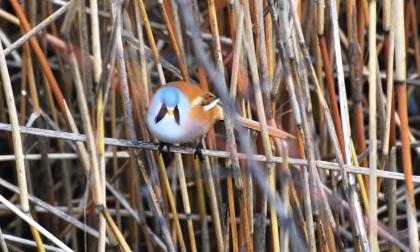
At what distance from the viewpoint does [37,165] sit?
11.9 ft

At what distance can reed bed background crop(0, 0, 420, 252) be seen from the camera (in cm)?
201

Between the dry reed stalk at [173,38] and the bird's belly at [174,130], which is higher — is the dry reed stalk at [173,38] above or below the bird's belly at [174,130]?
above

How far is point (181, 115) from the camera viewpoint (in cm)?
259

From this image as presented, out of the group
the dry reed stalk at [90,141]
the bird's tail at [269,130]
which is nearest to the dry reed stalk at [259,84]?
the bird's tail at [269,130]

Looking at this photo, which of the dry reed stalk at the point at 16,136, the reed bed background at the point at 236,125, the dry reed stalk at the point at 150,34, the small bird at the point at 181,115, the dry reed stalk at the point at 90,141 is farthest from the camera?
the small bird at the point at 181,115

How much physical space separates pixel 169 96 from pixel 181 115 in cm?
17

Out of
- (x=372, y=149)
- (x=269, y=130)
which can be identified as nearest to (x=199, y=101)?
(x=269, y=130)

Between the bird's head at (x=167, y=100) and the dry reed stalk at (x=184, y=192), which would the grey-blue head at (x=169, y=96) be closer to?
the bird's head at (x=167, y=100)

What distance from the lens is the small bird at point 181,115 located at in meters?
2.44

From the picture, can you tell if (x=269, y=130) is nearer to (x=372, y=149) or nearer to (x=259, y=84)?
(x=259, y=84)

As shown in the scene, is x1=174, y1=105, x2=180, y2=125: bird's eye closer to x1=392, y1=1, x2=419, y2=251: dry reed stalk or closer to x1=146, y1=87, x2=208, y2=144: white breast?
x1=146, y1=87, x2=208, y2=144: white breast

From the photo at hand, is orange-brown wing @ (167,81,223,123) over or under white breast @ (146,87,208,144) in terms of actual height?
over

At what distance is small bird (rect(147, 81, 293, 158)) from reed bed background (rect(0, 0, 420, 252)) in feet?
0.21

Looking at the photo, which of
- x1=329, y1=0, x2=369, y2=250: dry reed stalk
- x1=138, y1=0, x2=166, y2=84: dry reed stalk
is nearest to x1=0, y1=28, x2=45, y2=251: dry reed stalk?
x1=138, y1=0, x2=166, y2=84: dry reed stalk
